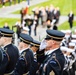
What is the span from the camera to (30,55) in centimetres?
670

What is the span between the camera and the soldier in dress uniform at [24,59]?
6.48 metres

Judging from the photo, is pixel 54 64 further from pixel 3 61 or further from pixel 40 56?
pixel 40 56

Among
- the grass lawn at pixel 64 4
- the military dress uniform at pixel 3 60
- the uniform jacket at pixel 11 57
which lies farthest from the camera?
the grass lawn at pixel 64 4

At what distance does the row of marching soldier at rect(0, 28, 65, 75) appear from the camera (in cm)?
583

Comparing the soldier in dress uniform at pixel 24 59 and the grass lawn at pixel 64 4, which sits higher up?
the soldier in dress uniform at pixel 24 59

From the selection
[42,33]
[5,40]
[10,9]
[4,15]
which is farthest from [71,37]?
[10,9]

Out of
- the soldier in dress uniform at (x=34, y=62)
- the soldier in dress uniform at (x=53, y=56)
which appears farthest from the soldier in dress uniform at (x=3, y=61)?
the soldier in dress uniform at (x=34, y=62)

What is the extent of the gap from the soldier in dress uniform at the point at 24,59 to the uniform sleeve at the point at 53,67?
850 mm

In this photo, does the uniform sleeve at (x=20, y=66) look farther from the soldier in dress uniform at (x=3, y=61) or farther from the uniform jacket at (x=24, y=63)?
the soldier in dress uniform at (x=3, y=61)

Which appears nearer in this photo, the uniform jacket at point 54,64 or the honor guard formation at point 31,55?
the uniform jacket at point 54,64

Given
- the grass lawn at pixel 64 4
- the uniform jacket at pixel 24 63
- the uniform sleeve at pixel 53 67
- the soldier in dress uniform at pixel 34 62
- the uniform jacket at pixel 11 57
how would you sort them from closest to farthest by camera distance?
the uniform sleeve at pixel 53 67 → the uniform jacket at pixel 11 57 → the uniform jacket at pixel 24 63 → the soldier in dress uniform at pixel 34 62 → the grass lawn at pixel 64 4

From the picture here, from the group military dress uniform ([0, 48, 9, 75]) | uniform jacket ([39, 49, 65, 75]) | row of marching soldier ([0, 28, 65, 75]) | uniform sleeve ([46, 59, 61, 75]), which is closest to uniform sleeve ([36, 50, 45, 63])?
row of marching soldier ([0, 28, 65, 75])

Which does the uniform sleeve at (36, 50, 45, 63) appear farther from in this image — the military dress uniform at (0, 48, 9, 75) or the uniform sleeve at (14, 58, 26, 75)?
the military dress uniform at (0, 48, 9, 75)

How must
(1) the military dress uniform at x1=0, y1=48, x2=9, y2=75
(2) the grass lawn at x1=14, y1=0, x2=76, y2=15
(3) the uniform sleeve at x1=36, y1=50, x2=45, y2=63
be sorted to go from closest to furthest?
1. (1) the military dress uniform at x1=0, y1=48, x2=9, y2=75
2. (3) the uniform sleeve at x1=36, y1=50, x2=45, y2=63
3. (2) the grass lawn at x1=14, y1=0, x2=76, y2=15
